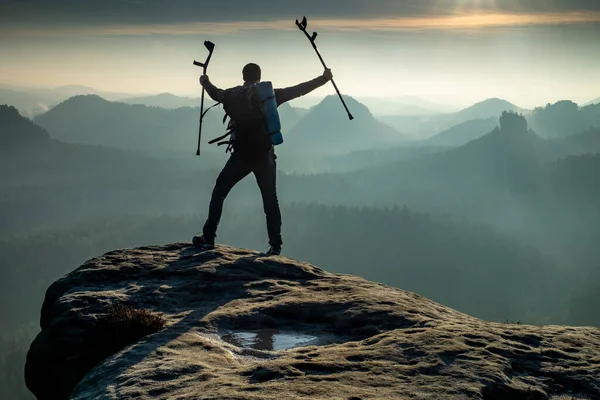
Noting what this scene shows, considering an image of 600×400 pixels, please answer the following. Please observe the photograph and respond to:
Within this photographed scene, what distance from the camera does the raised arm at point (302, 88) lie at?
16312 mm

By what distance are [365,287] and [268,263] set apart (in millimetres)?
2775

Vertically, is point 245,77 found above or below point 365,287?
above

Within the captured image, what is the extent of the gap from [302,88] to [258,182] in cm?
299

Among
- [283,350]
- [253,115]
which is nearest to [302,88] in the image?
[253,115]

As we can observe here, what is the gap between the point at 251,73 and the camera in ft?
51.2

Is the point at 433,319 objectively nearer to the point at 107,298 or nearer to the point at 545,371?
the point at 545,371

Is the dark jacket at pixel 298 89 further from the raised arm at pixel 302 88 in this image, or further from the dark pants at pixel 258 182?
the dark pants at pixel 258 182

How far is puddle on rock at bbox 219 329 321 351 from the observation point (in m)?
10.1

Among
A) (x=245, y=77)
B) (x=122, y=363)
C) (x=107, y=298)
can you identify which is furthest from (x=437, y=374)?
(x=245, y=77)

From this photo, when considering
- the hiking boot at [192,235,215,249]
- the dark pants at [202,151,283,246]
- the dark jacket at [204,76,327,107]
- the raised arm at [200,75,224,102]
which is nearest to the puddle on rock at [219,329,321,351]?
the dark pants at [202,151,283,246]

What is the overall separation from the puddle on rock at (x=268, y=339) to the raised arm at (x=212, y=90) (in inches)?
276

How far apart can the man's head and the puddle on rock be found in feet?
24.6

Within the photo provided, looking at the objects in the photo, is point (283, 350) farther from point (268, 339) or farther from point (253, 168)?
point (253, 168)

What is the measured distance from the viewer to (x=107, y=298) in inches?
455
